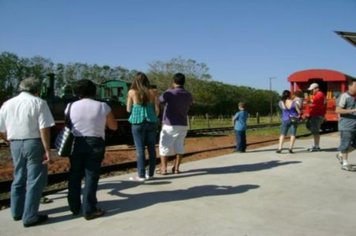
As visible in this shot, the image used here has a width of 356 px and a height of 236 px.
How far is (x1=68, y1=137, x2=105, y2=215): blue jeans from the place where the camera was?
523 centimetres

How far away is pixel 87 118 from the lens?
17.4 ft

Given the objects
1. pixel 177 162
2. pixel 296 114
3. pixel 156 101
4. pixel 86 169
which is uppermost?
pixel 156 101

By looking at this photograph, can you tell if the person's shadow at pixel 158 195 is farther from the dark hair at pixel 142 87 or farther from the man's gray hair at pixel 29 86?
the man's gray hair at pixel 29 86

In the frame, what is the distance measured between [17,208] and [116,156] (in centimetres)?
807

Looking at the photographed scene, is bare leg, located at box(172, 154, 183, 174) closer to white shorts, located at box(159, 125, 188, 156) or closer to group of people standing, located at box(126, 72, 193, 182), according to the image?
group of people standing, located at box(126, 72, 193, 182)

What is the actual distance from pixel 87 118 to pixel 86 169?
23.3 inches

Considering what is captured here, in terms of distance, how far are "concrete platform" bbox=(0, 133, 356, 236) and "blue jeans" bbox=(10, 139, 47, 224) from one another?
0.19 meters

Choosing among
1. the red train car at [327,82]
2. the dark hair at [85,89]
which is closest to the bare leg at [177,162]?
the dark hair at [85,89]

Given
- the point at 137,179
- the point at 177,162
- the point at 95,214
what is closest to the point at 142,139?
the point at 137,179

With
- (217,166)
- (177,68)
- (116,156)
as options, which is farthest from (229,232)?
(177,68)

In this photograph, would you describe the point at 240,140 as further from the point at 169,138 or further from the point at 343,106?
the point at 169,138

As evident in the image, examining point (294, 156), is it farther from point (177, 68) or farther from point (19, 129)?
point (177, 68)

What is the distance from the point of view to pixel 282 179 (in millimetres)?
7500

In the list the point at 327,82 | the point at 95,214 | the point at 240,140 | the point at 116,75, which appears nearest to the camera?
the point at 95,214
